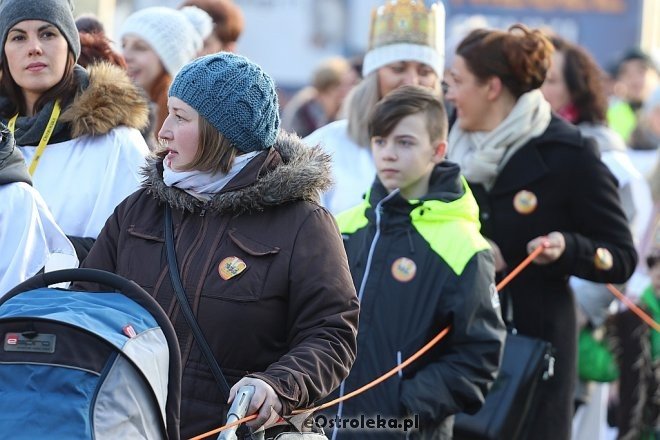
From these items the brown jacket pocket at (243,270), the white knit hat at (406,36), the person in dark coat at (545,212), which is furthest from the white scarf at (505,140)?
the brown jacket pocket at (243,270)

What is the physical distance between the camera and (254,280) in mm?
4414

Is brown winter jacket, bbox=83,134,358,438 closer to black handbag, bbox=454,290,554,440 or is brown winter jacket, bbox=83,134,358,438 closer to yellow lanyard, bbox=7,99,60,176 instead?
yellow lanyard, bbox=7,99,60,176

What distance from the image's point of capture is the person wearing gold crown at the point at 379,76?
7.23 metres

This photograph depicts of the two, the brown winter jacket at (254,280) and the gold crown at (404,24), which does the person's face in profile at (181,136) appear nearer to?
the brown winter jacket at (254,280)

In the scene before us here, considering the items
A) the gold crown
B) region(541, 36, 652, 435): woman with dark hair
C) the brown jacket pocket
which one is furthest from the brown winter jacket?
region(541, 36, 652, 435): woman with dark hair

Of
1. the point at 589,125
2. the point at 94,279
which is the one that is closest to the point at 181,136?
the point at 94,279

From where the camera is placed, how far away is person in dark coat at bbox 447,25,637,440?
688cm

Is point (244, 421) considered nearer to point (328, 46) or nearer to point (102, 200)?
point (102, 200)

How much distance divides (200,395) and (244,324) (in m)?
0.24

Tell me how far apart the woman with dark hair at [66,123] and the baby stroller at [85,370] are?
6.03 ft

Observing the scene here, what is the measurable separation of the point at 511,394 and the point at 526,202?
0.97 metres

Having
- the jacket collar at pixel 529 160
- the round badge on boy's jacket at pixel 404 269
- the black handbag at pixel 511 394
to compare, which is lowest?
the black handbag at pixel 511 394

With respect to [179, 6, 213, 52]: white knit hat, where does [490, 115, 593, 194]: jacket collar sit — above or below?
below

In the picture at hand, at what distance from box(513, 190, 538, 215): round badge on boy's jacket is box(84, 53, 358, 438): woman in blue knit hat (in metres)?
2.35
